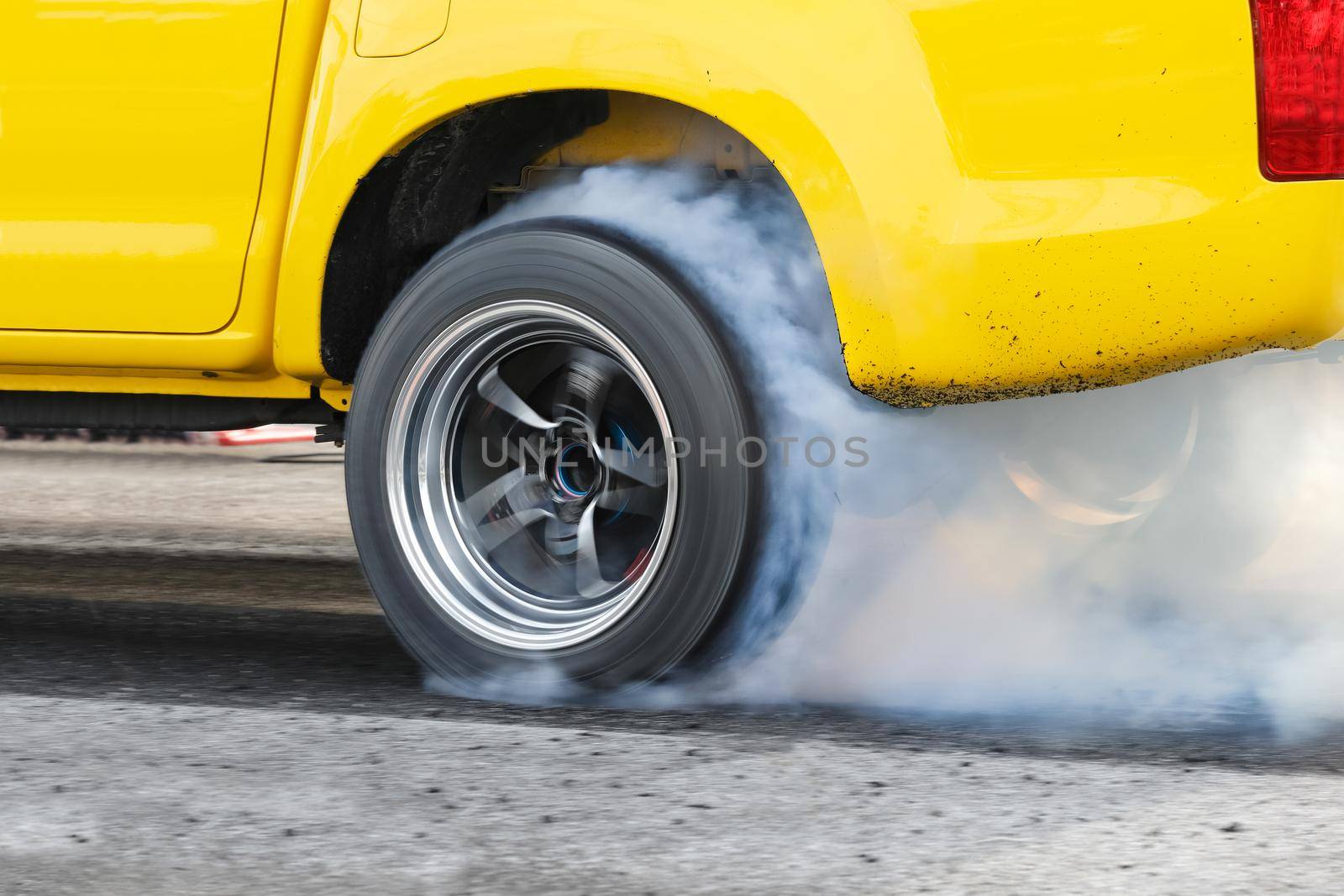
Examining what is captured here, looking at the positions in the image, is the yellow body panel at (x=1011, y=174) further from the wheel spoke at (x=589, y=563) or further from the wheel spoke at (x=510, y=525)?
the wheel spoke at (x=510, y=525)

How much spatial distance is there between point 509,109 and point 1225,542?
6.47ft

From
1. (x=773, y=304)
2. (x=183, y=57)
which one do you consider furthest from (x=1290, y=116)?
(x=183, y=57)

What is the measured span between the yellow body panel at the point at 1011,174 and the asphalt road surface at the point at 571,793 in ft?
2.28

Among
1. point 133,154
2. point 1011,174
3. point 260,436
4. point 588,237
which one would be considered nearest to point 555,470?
point 588,237

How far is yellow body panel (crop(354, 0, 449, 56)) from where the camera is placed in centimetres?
369

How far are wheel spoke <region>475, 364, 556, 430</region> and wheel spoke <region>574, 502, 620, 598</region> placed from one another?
0.69ft

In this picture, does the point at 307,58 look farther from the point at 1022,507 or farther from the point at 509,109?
the point at 1022,507

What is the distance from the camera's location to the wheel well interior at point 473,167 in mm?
3863

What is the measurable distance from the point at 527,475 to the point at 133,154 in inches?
41.1

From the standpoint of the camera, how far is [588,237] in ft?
12.1

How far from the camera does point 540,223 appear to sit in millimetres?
3768

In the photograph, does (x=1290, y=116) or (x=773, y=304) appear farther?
(x=773, y=304)

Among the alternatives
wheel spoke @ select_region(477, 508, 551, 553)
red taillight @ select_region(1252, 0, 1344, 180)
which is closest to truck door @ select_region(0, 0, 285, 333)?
wheel spoke @ select_region(477, 508, 551, 553)

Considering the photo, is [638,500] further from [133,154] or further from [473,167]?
[133,154]
